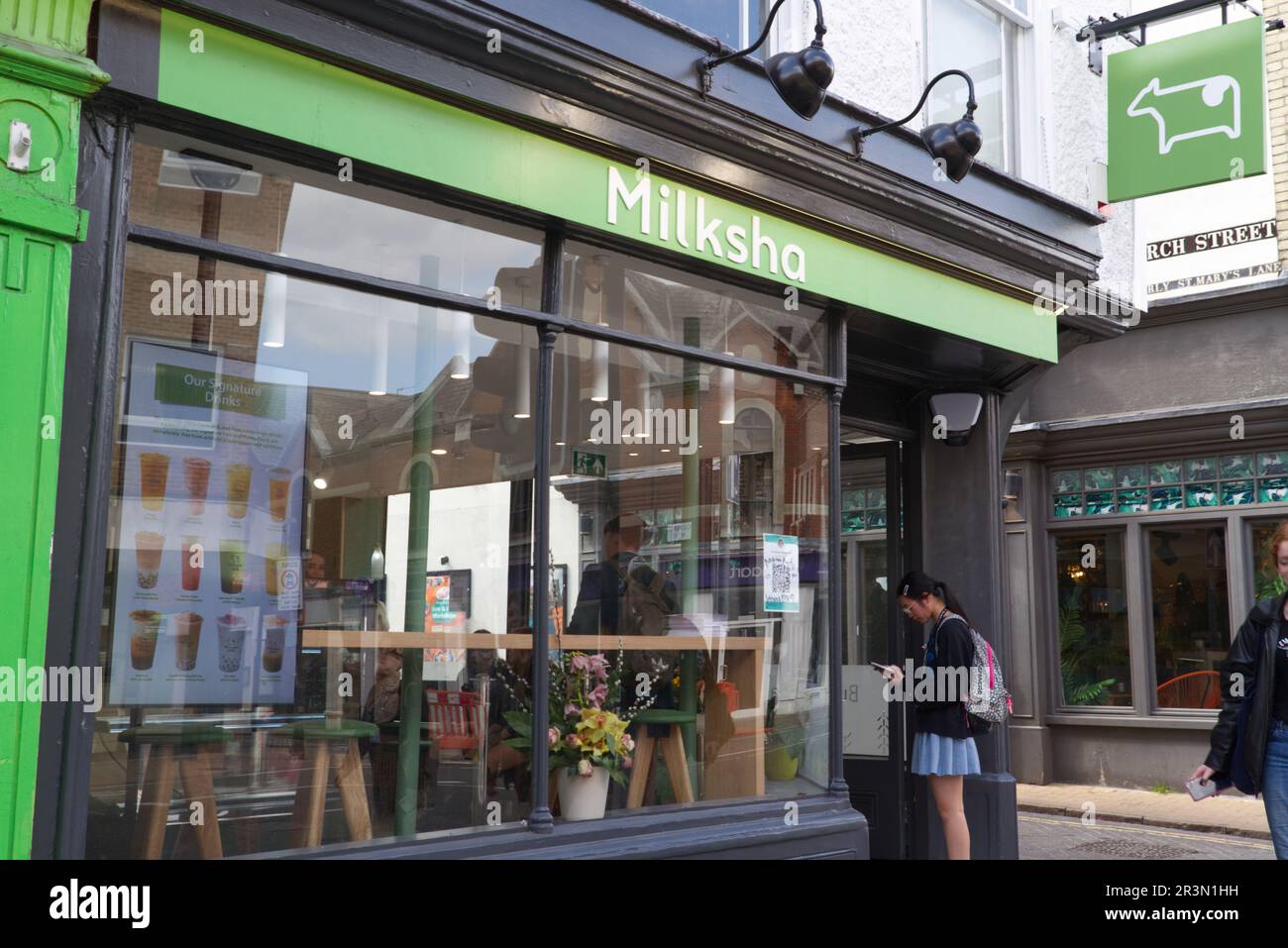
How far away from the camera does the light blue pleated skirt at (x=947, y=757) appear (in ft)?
22.7

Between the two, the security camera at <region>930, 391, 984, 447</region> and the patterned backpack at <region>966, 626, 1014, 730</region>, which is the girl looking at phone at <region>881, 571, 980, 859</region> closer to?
the patterned backpack at <region>966, 626, 1014, 730</region>

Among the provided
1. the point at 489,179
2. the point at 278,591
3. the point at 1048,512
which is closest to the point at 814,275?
the point at 489,179

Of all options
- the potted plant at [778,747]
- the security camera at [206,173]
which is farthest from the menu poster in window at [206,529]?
the potted plant at [778,747]

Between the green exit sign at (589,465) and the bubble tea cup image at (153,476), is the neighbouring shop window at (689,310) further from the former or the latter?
the bubble tea cup image at (153,476)

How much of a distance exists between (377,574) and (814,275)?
291cm

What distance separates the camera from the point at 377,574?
511 cm

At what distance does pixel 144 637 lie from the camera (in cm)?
444

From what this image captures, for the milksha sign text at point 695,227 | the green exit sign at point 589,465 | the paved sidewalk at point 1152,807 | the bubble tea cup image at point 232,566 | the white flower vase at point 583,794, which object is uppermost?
the milksha sign text at point 695,227

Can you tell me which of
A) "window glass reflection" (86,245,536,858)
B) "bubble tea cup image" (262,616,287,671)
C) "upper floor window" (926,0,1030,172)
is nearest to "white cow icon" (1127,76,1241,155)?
"upper floor window" (926,0,1030,172)

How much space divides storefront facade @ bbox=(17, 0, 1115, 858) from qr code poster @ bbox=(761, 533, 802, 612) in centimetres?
2

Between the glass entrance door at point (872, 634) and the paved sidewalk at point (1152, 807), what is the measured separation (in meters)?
3.75

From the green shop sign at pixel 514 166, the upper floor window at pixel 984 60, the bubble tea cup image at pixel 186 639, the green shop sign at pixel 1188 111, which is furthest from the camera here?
the upper floor window at pixel 984 60
